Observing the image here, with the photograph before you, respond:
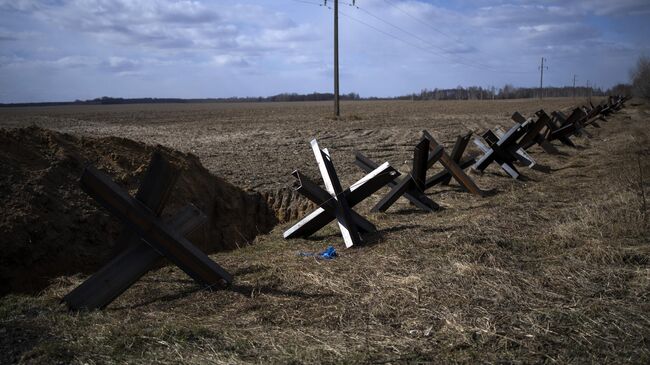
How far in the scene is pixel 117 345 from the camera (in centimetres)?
325

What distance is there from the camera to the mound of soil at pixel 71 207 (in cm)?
537

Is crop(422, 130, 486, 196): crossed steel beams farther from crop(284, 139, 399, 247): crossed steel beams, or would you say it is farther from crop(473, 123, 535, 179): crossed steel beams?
crop(284, 139, 399, 247): crossed steel beams

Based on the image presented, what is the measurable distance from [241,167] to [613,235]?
802cm

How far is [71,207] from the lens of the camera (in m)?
6.11

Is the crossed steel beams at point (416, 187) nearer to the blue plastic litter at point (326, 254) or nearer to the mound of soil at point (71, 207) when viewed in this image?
the mound of soil at point (71, 207)

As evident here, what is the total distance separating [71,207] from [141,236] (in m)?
2.40

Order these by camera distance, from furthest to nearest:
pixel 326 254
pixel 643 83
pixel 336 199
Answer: pixel 643 83
pixel 336 199
pixel 326 254

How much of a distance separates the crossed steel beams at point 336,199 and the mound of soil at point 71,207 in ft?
3.65

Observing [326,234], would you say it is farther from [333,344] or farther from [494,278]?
A: [333,344]

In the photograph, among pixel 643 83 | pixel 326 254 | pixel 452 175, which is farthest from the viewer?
pixel 643 83

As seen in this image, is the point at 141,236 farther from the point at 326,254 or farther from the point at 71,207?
the point at 71,207

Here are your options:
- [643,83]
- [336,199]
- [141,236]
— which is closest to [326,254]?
[336,199]

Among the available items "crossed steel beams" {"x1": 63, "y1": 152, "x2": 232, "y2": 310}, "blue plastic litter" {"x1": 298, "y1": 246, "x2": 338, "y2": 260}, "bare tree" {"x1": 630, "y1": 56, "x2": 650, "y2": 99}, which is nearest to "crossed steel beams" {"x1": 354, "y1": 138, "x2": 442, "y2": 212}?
"blue plastic litter" {"x1": 298, "y1": 246, "x2": 338, "y2": 260}

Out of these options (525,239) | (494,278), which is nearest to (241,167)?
(525,239)
